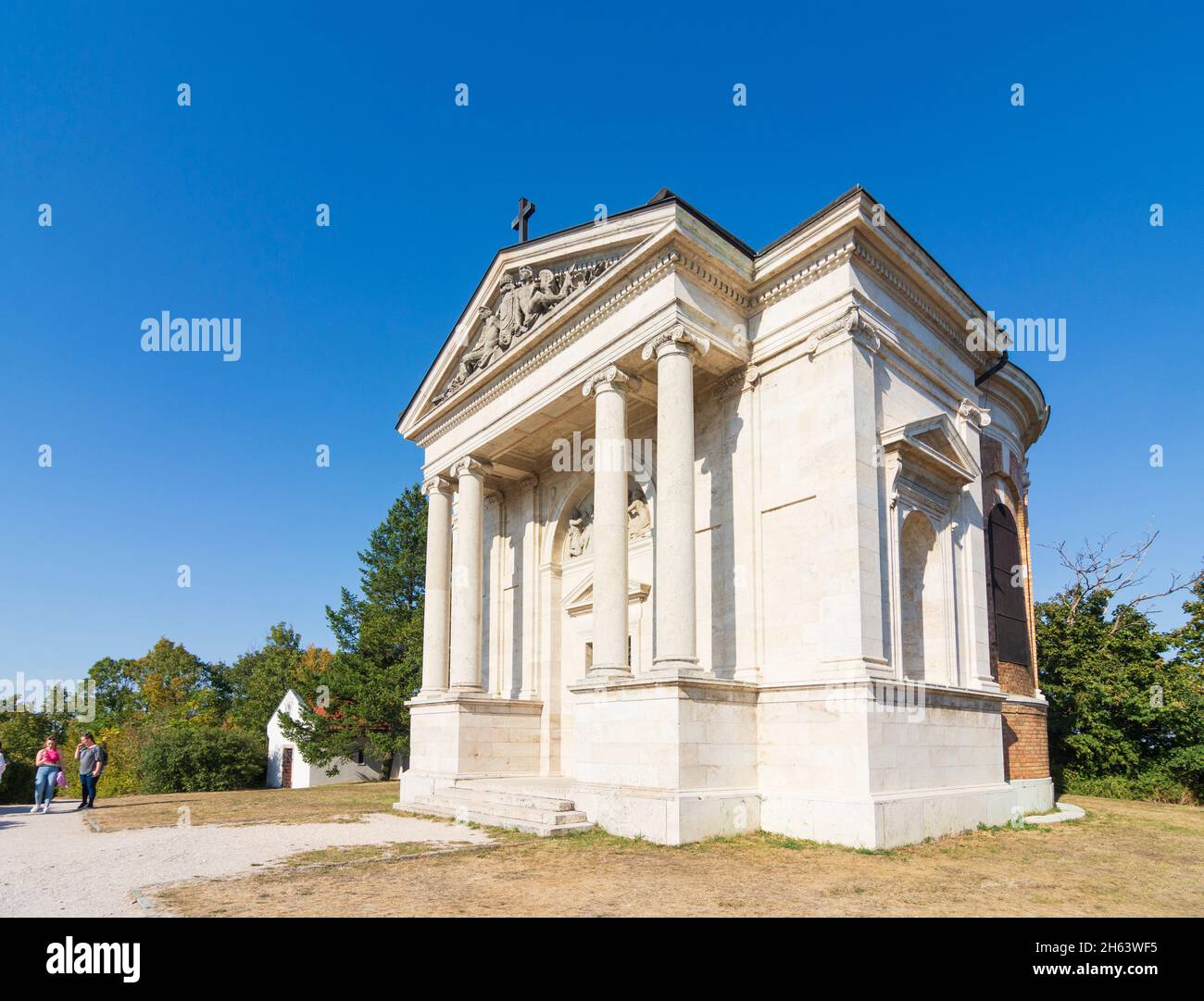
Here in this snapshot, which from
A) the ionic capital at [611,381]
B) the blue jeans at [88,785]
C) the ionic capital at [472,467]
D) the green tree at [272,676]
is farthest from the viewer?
the green tree at [272,676]

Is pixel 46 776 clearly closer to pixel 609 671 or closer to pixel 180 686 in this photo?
pixel 609 671

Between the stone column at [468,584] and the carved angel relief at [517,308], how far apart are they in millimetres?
2686

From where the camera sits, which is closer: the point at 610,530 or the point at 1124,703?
the point at 610,530

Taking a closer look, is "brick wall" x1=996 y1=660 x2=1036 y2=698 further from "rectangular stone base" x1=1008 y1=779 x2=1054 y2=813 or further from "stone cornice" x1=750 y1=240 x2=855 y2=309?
"stone cornice" x1=750 y1=240 x2=855 y2=309

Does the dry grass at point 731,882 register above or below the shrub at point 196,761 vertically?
above

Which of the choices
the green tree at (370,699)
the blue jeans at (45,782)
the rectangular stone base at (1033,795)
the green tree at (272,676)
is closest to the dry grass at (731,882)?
the rectangular stone base at (1033,795)

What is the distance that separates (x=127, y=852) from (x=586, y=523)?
13.1 metres

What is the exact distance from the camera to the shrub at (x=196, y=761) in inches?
1428

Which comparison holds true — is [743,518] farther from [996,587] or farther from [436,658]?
[436,658]

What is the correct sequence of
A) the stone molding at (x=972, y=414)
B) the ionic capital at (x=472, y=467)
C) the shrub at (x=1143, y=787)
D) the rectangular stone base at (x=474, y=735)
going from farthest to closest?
the shrub at (x=1143, y=787), the ionic capital at (x=472, y=467), the rectangular stone base at (x=474, y=735), the stone molding at (x=972, y=414)

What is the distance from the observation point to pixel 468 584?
21.0m

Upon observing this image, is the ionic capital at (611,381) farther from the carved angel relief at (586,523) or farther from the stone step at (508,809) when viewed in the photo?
the stone step at (508,809)

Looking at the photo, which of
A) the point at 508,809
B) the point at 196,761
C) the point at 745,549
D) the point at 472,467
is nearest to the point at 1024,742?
the point at 745,549

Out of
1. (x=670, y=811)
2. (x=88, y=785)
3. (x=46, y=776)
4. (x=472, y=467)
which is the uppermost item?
(x=472, y=467)
